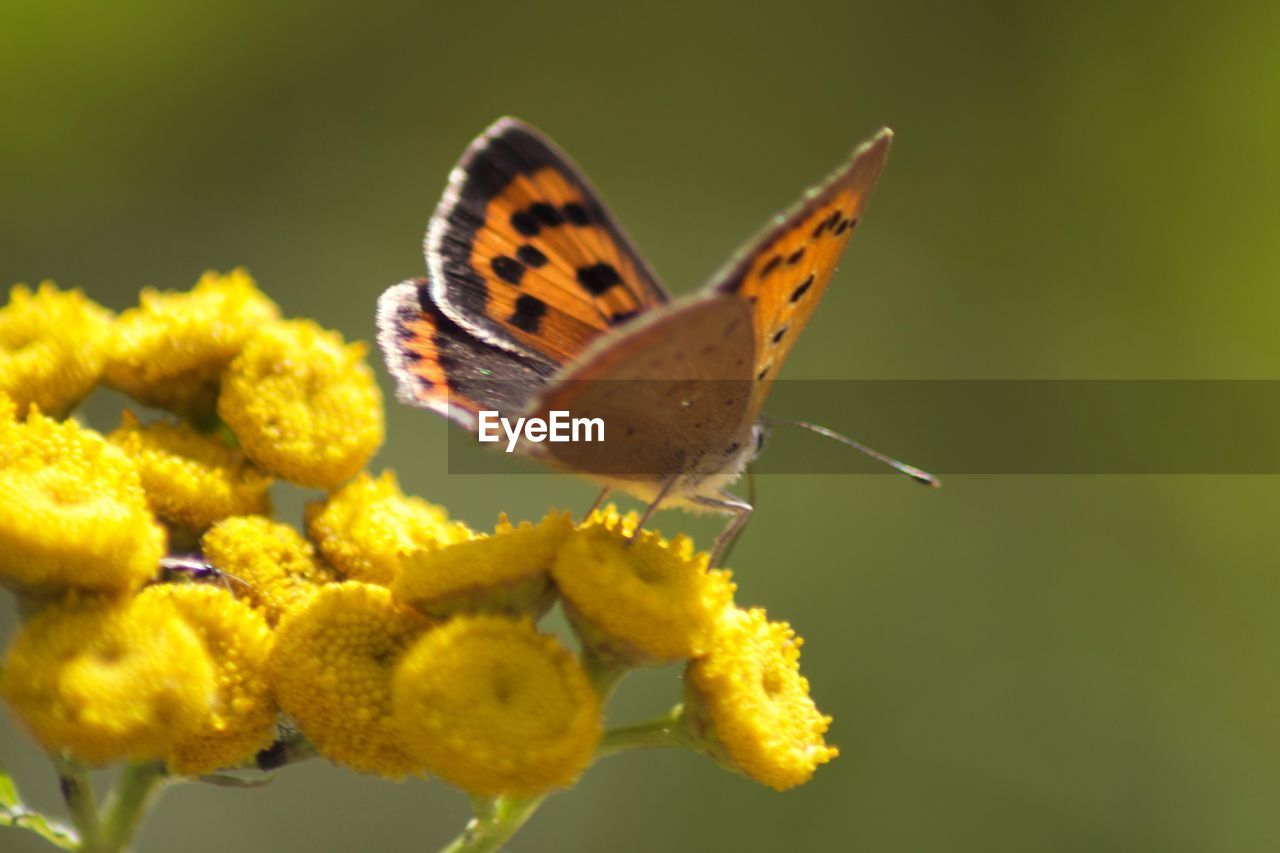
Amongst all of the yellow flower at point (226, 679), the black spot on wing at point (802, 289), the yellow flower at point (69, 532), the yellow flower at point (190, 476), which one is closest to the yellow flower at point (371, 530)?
the yellow flower at point (190, 476)

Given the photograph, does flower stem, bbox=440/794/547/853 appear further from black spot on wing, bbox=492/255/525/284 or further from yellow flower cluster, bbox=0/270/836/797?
black spot on wing, bbox=492/255/525/284

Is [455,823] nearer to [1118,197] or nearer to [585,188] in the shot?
[585,188]

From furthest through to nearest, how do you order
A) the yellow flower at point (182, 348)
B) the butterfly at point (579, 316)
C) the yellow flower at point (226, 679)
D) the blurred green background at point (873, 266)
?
the blurred green background at point (873, 266) < the yellow flower at point (182, 348) < the butterfly at point (579, 316) < the yellow flower at point (226, 679)

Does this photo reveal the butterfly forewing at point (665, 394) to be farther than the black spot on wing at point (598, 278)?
No

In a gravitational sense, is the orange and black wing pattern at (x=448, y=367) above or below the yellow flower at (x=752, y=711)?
above

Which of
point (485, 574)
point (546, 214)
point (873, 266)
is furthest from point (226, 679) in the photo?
point (873, 266)

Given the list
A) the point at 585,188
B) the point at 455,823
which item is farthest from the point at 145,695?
the point at 455,823

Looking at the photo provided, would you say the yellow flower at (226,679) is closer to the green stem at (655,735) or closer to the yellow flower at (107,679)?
the yellow flower at (107,679)
